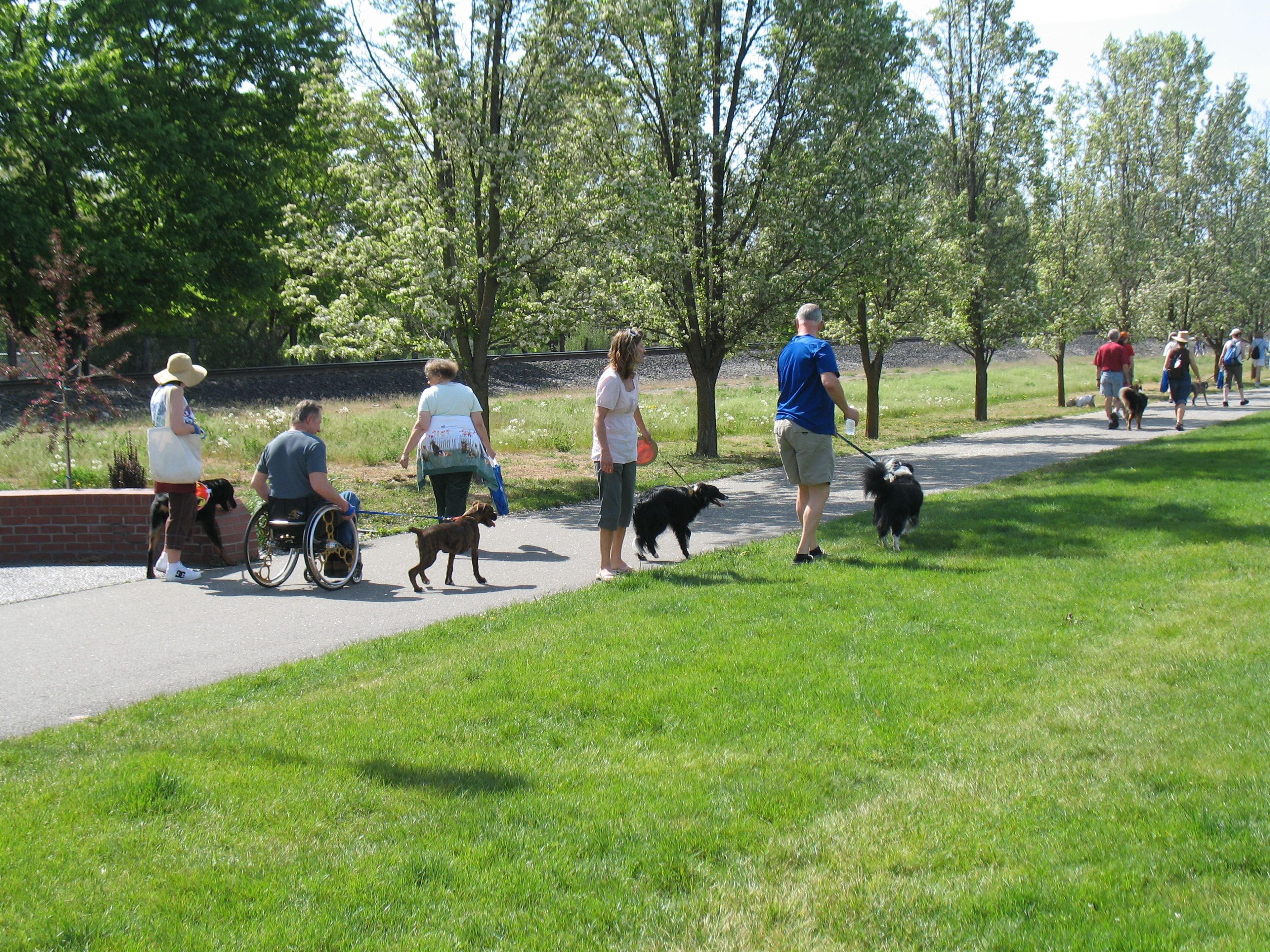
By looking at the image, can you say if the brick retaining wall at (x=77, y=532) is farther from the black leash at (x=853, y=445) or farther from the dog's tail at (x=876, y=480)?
the dog's tail at (x=876, y=480)

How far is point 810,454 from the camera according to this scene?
8.76m

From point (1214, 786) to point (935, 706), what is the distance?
140 centimetres

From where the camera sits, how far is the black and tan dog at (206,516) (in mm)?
9188

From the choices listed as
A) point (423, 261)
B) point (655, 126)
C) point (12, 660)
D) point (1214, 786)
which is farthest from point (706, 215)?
point (1214, 786)

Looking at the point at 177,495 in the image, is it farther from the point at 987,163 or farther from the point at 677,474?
the point at 987,163

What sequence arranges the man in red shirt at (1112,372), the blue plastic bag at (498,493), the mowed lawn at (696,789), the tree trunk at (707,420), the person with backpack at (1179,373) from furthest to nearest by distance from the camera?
the man in red shirt at (1112,372) < the person with backpack at (1179,373) < the tree trunk at (707,420) < the blue plastic bag at (498,493) < the mowed lawn at (696,789)

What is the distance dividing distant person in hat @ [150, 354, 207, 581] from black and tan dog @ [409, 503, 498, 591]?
201 cm

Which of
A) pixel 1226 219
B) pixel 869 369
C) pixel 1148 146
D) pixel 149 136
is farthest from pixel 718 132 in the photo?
pixel 1226 219

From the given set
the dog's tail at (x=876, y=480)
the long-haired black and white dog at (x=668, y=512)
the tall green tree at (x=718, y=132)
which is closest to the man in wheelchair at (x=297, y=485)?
the long-haired black and white dog at (x=668, y=512)

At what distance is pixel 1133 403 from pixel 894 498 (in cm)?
1535

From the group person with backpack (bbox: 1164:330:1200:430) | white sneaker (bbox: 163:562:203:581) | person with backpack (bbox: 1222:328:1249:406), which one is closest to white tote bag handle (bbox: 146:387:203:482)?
white sneaker (bbox: 163:562:203:581)

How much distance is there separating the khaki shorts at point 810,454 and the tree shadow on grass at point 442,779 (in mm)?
4856

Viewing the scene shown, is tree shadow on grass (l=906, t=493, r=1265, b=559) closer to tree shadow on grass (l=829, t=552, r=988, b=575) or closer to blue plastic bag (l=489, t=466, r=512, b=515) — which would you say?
tree shadow on grass (l=829, t=552, r=988, b=575)

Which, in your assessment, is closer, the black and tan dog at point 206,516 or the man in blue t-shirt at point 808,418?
the man in blue t-shirt at point 808,418
